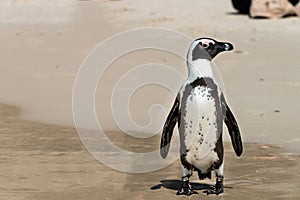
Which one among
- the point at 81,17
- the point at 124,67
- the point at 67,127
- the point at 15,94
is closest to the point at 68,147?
the point at 67,127

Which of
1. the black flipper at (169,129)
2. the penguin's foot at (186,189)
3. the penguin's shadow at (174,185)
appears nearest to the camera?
the penguin's foot at (186,189)

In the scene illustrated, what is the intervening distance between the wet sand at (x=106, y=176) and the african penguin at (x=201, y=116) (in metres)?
0.27

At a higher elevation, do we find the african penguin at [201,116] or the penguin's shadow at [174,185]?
the african penguin at [201,116]

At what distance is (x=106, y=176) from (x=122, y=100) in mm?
4625

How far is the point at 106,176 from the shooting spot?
845 centimetres

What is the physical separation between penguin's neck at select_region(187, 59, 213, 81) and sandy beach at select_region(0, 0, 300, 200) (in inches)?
39.6

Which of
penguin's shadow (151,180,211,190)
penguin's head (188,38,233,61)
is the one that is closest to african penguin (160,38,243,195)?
penguin's head (188,38,233,61)

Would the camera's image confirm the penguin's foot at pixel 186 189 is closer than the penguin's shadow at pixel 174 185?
Yes

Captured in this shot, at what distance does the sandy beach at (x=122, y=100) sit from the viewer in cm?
806

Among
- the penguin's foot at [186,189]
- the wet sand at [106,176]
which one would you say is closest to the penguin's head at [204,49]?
the penguin's foot at [186,189]

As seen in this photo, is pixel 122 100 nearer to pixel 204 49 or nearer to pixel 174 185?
pixel 174 185

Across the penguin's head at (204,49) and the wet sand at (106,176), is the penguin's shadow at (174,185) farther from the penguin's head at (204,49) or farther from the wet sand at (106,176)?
the penguin's head at (204,49)

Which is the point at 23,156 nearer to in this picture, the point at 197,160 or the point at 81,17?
the point at 197,160

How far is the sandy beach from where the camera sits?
26.5 ft
